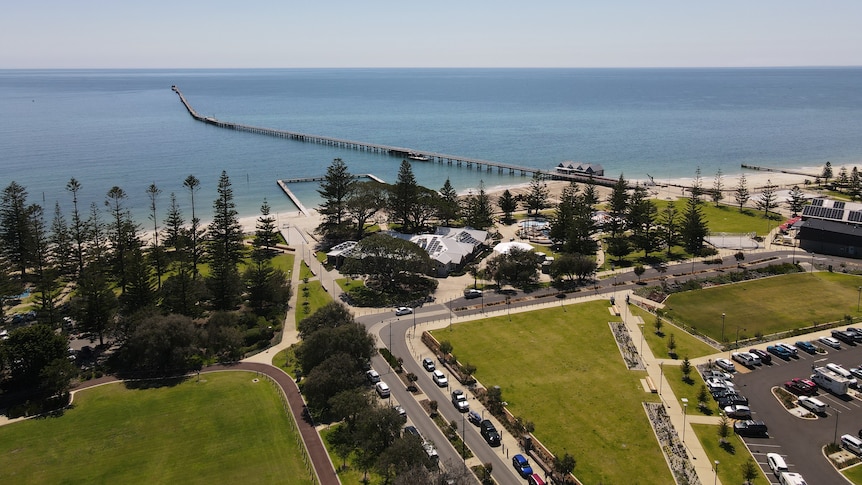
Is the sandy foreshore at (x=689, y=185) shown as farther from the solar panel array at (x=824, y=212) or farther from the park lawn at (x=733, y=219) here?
the solar panel array at (x=824, y=212)

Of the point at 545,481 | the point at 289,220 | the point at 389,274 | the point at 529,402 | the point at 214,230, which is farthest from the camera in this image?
the point at 289,220

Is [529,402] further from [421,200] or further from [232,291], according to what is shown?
[421,200]

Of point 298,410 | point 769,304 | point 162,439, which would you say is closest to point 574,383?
point 298,410

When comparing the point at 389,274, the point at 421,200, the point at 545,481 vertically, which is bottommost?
the point at 545,481

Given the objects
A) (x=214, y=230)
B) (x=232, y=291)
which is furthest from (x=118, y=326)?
(x=214, y=230)

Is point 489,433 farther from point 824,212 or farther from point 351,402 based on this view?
point 824,212
